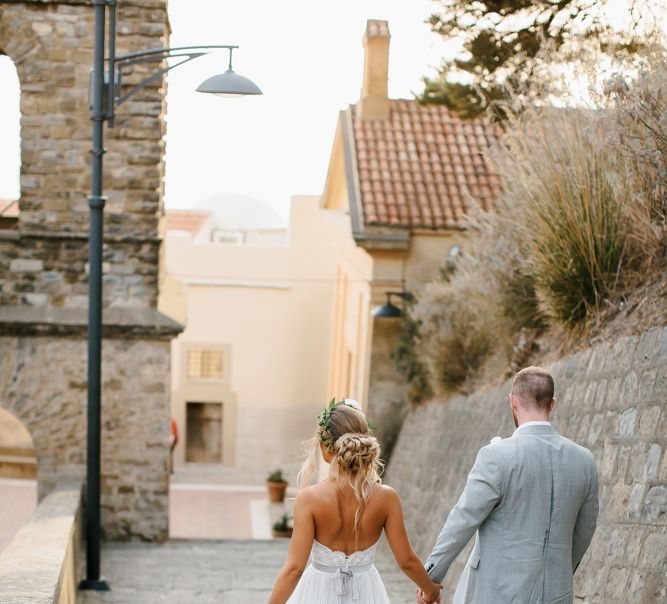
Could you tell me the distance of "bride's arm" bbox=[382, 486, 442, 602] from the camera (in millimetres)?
4859

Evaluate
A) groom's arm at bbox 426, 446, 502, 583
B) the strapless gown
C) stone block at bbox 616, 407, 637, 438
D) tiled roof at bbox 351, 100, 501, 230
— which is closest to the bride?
the strapless gown

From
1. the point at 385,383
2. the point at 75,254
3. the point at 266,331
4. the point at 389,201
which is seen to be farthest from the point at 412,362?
the point at 266,331

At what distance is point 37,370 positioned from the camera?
11.8 meters

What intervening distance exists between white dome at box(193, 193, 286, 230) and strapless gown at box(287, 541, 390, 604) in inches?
1276

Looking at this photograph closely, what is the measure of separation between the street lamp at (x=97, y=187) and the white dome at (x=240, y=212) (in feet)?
91.5

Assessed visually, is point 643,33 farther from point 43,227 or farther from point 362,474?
point 43,227

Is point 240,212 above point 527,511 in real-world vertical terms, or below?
below

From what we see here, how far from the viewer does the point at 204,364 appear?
95.5ft

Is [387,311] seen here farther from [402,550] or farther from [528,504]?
[528,504]

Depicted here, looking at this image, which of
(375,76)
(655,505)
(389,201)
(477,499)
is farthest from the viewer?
(375,76)

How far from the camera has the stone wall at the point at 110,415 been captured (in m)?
11.8

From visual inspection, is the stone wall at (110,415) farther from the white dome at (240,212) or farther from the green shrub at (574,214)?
the white dome at (240,212)

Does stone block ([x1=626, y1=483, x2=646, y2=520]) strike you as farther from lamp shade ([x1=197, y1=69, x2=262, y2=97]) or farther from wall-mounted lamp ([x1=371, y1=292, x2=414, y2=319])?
wall-mounted lamp ([x1=371, y1=292, x2=414, y2=319])

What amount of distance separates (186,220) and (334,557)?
30243mm
